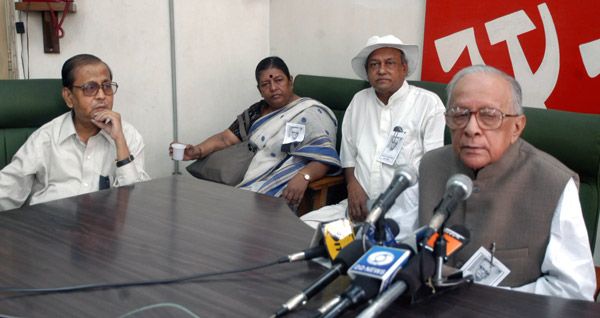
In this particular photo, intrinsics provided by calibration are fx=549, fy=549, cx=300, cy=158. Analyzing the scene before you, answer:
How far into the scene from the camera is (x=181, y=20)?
3504 mm

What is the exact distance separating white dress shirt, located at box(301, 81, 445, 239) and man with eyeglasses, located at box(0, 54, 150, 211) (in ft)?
2.78

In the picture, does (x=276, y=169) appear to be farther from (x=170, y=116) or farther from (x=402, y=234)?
(x=402, y=234)

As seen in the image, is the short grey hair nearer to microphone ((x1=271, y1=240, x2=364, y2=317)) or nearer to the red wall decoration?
microphone ((x1=271, y1=240, x2=364, y2=317))

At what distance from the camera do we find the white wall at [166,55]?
10.2 feet

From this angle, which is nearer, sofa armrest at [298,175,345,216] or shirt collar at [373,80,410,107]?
shirt collar at [373,80,410,107]

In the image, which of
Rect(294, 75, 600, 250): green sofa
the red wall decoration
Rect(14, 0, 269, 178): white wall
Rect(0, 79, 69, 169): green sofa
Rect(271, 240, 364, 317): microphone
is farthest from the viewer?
Rect(14, 0, 269, 178): white wall

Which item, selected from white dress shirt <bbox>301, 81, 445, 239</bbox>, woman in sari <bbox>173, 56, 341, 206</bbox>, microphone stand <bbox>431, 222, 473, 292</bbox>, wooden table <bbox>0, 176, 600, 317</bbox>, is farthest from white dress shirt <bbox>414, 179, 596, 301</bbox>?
woman in sari <bbox>173, 56, 341, 206</bbox>

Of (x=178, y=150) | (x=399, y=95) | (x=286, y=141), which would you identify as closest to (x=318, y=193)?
(x=286, y=141)

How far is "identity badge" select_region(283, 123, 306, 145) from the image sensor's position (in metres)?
2.85

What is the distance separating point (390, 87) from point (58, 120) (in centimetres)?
148

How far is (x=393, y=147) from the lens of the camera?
101 inches

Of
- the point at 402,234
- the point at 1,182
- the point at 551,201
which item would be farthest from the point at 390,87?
Result: the point at 1,182

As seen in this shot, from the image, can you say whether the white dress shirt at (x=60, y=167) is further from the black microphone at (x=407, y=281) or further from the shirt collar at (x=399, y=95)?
the black microphone at (x=407, y=281)

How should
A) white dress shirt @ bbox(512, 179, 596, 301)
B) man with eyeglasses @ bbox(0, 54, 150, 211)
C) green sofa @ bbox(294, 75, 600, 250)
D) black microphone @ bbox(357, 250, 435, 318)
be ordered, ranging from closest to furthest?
1. black microphone @ bbox(357, 250, 435, 318)
2. white dress shirt @ bbox(512, 179, 596, 301)
3. green sofa @ bbox(294, 75, 600, 250)
4. man with eyeglasses @ bbox(0, 54, 150, 211)
